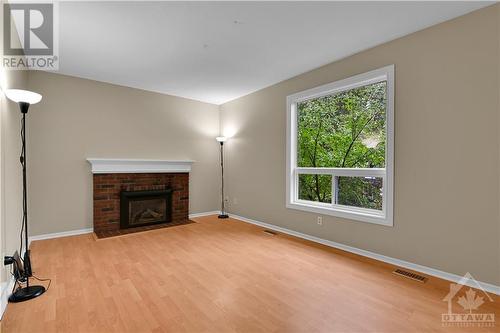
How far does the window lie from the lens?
2.82 metres

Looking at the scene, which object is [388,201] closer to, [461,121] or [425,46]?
[461,121]

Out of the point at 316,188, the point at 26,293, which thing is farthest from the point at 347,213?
the point at 26,293

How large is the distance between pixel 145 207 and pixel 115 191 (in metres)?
0.57

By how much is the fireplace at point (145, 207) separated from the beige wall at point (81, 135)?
0.52 meters

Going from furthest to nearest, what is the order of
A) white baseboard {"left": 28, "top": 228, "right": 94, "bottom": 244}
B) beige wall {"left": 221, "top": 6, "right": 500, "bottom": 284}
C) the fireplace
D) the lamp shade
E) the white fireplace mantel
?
the fireplace, the white fireplace mantel, white baseboard {"left": 28, "top": 228, "right": 94, "bottom": 244}, beige wall {"left": 221, "top": 6, "right": 500, "bottom": 284}, the lamp shade

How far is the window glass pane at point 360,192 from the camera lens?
2.93 m

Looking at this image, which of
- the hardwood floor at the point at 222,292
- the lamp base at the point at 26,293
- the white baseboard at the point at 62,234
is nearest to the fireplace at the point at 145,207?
the white baseboard at the point at 62,234

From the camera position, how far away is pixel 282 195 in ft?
13.1

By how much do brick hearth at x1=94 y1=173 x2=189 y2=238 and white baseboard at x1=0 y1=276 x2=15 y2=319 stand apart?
62.2 inches

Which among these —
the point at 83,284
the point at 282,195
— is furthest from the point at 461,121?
the point at 83,284

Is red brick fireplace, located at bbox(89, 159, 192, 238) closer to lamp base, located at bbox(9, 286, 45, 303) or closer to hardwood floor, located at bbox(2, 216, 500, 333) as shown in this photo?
hardwood floor, located at bbox(2, 216, 500, 333)

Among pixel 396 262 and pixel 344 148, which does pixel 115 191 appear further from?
pixel 396 262

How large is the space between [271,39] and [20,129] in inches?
119

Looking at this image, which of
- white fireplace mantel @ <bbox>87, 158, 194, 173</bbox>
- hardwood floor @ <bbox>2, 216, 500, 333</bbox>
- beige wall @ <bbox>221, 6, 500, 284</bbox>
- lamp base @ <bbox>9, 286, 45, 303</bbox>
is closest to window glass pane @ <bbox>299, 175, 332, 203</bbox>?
beige wall @ <bbox>221, 6, 500, 284</bbox>
